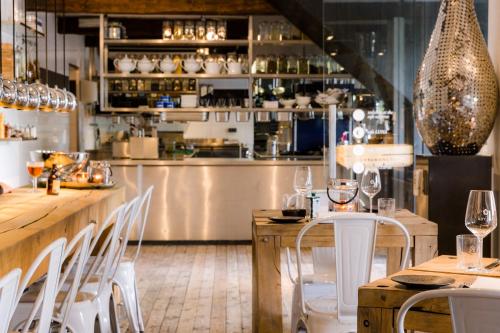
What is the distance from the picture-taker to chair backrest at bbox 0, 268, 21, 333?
1.81m

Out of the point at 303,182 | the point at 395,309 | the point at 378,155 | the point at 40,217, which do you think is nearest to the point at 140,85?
the point at 378,155

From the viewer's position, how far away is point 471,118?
159 inches

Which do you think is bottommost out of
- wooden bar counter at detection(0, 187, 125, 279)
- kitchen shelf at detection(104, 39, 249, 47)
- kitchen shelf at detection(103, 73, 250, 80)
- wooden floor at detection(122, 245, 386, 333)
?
wooden floor at detection(122, 245, 386, 333)

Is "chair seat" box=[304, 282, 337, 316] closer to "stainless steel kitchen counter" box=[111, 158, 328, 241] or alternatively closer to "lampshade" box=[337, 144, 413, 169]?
"lampshade" box=[337, 144, 413, 169]

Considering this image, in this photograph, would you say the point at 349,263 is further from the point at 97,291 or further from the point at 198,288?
the point at 198,288

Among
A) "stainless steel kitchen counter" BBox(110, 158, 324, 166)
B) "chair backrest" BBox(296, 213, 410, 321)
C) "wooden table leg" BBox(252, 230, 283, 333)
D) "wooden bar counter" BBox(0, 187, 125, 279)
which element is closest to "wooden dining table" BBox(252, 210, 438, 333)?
"wooden table leg" BBox(252, 230, 283, 333)

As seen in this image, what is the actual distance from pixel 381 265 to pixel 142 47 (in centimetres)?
513

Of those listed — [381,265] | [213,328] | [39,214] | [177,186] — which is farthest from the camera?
[177,186]

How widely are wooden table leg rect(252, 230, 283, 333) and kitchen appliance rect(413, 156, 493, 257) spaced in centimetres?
90

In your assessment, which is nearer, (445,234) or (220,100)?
(445,234)

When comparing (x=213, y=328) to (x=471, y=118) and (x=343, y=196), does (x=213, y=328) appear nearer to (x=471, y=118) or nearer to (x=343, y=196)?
(x=343, y=196)

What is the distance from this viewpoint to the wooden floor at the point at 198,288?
5.09 meters

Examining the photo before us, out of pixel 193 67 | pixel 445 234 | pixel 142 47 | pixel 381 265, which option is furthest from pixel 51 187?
pixel 142 47

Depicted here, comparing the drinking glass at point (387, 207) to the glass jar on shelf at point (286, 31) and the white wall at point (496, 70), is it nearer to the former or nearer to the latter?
the white wall at point (496, 70)
